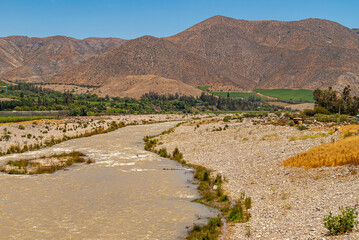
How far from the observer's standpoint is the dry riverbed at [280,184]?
1400cm

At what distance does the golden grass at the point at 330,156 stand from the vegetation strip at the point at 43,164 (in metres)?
18.8

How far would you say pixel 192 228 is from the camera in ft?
51.1

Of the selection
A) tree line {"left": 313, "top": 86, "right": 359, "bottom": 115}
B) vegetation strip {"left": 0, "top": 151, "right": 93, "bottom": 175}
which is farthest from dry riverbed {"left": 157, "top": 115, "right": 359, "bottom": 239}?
tree line {"left": 313, "top": 86, "right": 359, "bottom": 115}

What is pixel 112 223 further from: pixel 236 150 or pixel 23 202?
pixel 236 150

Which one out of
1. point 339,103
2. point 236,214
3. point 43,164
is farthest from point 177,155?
point 339,103

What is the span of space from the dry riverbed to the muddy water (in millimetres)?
3104

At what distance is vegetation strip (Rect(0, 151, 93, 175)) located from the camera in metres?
27.3

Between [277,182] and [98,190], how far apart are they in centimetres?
1145

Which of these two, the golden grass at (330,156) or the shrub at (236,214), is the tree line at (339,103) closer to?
the golden grass at (330,156)

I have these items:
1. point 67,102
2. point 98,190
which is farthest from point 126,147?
point 67,102

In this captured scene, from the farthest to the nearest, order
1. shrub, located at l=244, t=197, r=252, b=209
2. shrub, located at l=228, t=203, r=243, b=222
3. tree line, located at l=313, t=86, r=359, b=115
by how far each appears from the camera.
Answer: tree line, located at l=313, t=86, r=359, b=115, shrub, located at l=244, t=197, r=252, b=209, shrub, located at l=228, t=203, r=243, b=222

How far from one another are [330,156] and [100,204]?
14.8 m

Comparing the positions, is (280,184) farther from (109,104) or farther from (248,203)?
(109,104)

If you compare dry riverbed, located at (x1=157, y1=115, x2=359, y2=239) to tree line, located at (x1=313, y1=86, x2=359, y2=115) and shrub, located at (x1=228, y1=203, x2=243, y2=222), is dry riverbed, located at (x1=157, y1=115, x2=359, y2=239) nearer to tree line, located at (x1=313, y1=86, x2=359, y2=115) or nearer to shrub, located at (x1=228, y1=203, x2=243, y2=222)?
shrub, located at (x1=228, y1=203, x2=243, y2=222)
